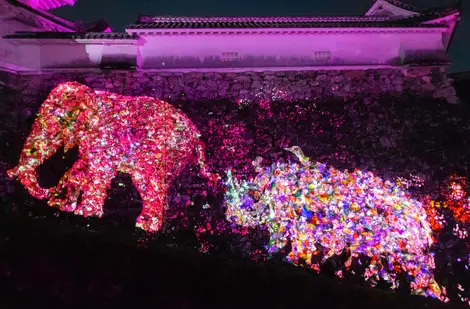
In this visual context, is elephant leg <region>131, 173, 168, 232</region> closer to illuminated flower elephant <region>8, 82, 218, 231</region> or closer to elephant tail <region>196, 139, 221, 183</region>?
illuminated flower elephant <region>8, 82, 218, 231</region>

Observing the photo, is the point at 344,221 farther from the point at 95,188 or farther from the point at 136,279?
the point at 95,188

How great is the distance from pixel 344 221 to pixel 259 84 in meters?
5.36

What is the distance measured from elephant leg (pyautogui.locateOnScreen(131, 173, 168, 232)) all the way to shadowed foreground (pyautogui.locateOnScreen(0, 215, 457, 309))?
317 centimetres

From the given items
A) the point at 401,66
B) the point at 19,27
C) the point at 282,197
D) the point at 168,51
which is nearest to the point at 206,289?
the point at 282,197

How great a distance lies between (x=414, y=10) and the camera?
12.4m

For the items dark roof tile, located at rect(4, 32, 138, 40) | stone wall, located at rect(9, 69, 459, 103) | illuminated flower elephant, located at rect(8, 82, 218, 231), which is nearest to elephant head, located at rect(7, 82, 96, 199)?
illuminated flower elephant, located at rect(8, 82, 218, 231)

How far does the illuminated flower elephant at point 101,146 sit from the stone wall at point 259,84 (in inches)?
100

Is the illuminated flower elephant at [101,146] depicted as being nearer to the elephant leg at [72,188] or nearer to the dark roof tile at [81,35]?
the elephant leg at [72,188]

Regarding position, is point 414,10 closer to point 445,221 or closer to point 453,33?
point 453,33

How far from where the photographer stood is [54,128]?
6973 millimetres

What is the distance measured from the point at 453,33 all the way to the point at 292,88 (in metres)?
5.94

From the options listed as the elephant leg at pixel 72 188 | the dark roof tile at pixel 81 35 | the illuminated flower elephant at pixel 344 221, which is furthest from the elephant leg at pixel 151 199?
the dark roof tile at pixel 81 35


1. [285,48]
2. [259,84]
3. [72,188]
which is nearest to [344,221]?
[259,84]

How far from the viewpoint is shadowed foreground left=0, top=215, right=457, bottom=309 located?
3.81m
